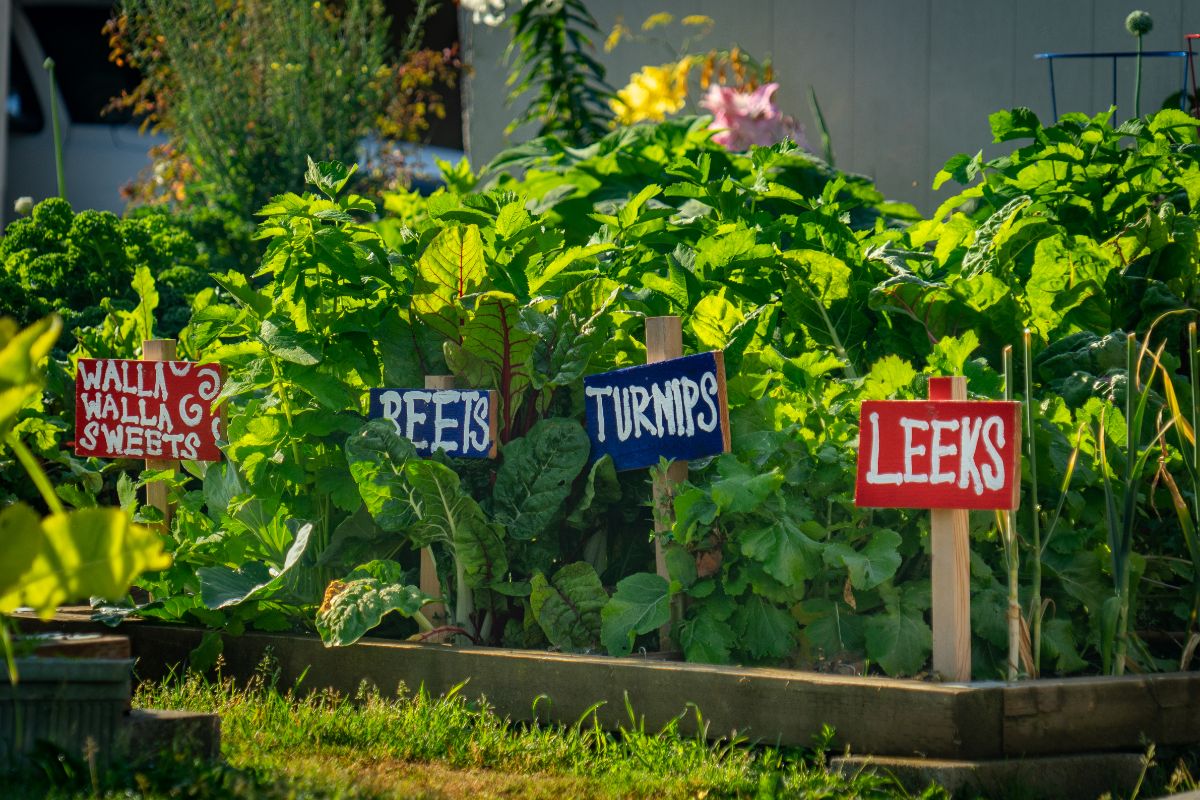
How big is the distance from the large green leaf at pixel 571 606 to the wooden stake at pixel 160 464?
1.24 m

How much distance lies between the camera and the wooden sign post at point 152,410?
12.7 ft

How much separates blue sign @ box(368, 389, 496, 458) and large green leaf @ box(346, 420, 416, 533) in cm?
12

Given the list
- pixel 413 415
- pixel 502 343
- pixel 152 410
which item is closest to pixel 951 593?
pixel 502 343

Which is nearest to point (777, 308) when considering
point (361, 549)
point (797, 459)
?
point (797, 459)

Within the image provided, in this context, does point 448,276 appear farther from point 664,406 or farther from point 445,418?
point 664,406

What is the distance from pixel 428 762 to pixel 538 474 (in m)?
0.83

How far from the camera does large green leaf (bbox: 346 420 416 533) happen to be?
3.34 m

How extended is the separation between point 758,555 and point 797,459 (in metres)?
0.30

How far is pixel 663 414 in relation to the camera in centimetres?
329

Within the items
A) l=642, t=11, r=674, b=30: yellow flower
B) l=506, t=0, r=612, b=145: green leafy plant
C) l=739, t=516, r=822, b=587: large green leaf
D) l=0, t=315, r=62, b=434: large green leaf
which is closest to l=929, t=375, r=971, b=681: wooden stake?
l=739, t=516, r=822, b=587: large green leaf

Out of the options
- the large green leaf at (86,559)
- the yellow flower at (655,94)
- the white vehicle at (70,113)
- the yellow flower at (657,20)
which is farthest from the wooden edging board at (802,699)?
the white vehicle at (70,113)

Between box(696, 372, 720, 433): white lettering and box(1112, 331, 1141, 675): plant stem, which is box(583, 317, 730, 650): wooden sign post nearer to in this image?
Result: box(696, 372, 720, 433): white lettering

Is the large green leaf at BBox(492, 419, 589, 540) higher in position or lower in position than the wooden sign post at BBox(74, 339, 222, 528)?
lower

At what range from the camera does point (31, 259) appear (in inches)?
198
